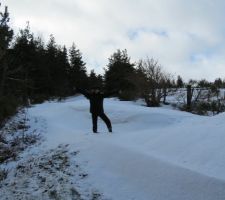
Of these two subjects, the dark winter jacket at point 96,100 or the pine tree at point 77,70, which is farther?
the pine tree at point 77,70

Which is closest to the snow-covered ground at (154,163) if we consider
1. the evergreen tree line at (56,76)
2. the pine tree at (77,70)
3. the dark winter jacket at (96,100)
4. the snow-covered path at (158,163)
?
the snow-covered path at (158,163)

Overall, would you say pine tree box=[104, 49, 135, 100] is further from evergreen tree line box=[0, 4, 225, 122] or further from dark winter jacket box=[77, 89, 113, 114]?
dark winter jacket box=[77, 89, 113, 114]

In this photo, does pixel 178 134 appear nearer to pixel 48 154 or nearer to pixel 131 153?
pixel 131 153

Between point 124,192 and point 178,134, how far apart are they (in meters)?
3.18

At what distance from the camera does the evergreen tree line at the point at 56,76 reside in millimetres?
30062

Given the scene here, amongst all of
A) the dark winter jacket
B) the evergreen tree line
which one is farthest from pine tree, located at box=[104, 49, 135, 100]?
the dark winter jacket

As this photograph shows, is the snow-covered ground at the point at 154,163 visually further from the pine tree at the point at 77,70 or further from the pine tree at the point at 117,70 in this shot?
the pine tree at the point at 77,70

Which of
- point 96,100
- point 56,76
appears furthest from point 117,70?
point 96,100

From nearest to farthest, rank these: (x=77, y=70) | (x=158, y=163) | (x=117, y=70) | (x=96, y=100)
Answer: (x=158, y=163)
(x=96, y=100)
(x=117, y=70)
(x=77, y=70)

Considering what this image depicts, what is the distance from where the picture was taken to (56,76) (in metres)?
59.1

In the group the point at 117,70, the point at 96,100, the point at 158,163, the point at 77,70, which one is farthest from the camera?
the point at 77,70

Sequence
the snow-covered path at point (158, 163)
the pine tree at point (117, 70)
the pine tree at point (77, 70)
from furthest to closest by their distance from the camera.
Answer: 1. the pine tree at point (77, 70)
2. the pine tree at point (117, 70)
3. the snow-covered path at point (158, 163)

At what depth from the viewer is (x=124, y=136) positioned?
12117 millimetres

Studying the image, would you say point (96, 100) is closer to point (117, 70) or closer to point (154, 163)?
point (154, 163)
